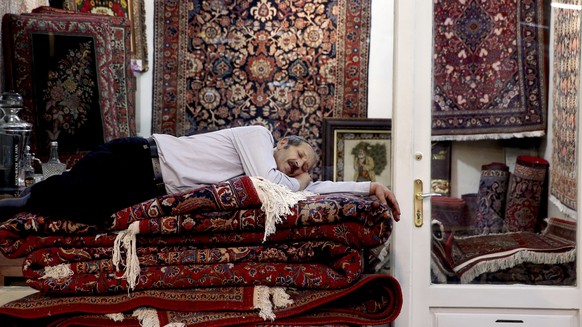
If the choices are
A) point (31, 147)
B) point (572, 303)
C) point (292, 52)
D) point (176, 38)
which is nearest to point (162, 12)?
point (176, 38)

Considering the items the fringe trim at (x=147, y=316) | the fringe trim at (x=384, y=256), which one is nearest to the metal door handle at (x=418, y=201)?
the fringe trim at (x=384, y=256)

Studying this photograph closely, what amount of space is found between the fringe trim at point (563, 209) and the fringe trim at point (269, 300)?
4.66 feet

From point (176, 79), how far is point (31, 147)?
2.06 feet

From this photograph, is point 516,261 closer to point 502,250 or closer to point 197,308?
point 502,250

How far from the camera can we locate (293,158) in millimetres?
1673

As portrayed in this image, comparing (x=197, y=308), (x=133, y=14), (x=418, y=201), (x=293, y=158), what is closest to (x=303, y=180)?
(x=293, y=158)

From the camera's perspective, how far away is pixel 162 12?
2734mm

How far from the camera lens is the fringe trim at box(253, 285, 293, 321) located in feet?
4.48

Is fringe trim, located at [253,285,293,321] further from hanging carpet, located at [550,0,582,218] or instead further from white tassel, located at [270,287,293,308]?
hanging carpet, located at [550,0,582,218]

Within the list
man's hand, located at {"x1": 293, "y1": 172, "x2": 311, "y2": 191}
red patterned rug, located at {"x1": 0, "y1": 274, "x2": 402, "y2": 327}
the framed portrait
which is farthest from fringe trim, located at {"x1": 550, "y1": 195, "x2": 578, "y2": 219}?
red patterned rug, located at {"x1": 0, "y1": 274, "x2": 402, "y2": 327}

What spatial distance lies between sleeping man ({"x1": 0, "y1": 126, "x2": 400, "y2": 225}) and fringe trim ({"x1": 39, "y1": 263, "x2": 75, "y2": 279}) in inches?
3.9

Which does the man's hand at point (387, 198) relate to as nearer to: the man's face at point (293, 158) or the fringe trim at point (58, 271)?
the man's face at point (293, 158)

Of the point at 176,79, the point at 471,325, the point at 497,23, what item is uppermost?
the point at 497,23

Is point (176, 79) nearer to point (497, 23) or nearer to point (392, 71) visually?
point (392, 71)
